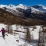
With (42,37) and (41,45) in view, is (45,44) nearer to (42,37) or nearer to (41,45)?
(41,45)

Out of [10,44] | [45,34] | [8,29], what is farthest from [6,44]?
[8,29]

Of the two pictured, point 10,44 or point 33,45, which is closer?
point 10,44

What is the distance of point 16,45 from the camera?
1789 centimetres

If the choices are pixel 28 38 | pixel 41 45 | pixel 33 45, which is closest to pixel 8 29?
pixel 28 38

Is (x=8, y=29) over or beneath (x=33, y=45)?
over

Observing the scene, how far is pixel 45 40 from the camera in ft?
61.9

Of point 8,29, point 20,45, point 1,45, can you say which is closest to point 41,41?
point 20,45

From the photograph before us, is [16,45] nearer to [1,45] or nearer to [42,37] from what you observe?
[1,45]

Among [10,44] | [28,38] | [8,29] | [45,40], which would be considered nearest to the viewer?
[10,44]

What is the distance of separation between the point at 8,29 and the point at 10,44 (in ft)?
28.8

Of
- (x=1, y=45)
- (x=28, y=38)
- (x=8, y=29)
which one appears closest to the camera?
(x=1, y=45)

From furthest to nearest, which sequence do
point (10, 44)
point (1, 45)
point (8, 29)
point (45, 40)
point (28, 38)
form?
point (8, 29) < point (28, 38) < point (45, 40) < point (10, 44) < point (1, 45)

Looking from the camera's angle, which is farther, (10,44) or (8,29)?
(8,29)

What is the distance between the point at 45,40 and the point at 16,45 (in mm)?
3173
